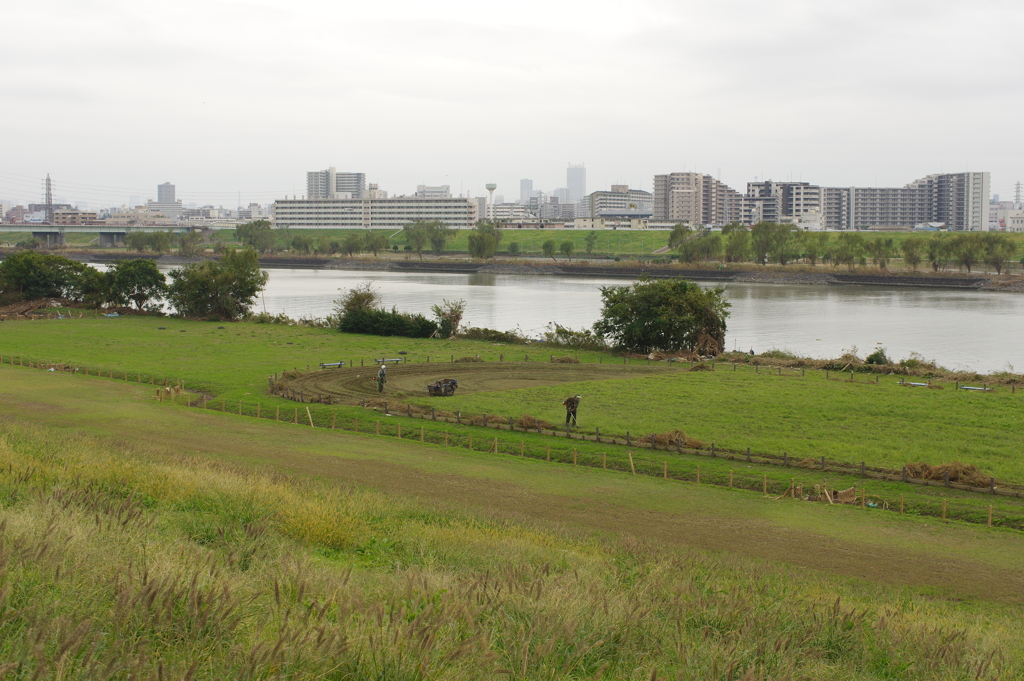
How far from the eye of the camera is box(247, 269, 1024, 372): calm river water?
5938 centimetres

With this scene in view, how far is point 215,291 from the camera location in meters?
65.4

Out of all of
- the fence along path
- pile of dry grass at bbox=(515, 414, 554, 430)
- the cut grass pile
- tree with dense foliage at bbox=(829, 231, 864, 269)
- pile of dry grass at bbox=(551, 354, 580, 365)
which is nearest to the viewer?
the cut grass pile

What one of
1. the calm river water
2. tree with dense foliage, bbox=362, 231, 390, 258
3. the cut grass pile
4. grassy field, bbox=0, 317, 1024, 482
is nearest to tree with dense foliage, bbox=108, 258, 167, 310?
the calm river water

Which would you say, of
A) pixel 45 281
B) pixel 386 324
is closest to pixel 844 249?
pixel 386 324

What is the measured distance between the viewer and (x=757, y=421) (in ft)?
97.7

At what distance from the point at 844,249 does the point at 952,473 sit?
120045mm

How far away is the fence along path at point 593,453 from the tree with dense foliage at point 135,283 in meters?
→ 35.1

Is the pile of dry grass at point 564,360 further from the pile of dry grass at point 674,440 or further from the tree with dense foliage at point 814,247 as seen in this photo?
the tree with dense foliage at point 814,247

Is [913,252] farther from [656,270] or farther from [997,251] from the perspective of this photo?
[656,270]

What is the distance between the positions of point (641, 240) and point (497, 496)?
169 metres

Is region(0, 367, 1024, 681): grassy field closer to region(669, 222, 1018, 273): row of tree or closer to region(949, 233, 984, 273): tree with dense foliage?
region(949, 233, 984, 273): tree with dense foliage

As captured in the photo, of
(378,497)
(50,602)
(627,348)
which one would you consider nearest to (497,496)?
(378,497)

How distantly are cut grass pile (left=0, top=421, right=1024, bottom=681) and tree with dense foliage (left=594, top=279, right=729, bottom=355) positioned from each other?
119ft

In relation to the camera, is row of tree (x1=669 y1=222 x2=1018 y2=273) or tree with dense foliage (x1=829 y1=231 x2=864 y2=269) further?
tree with dense foliage (x1=829 y1=231 x2=864 y2=269)
